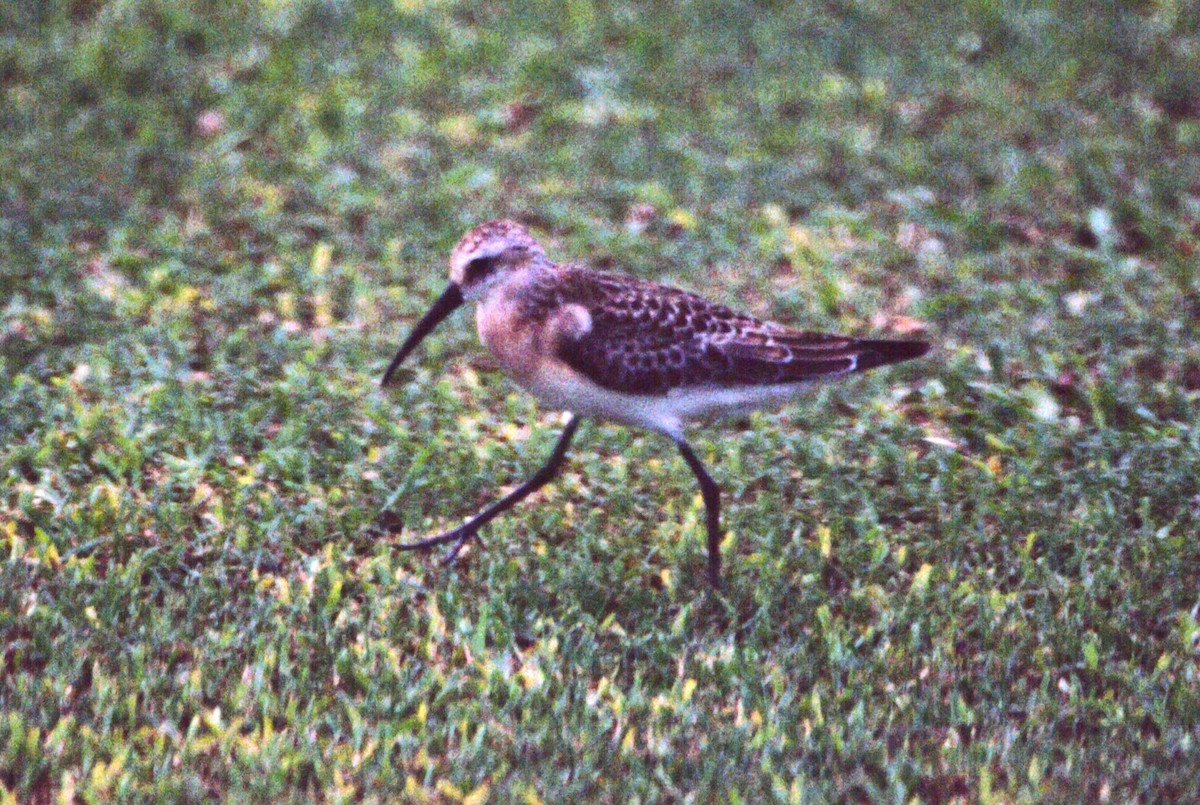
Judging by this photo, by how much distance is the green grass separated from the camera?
449 cm

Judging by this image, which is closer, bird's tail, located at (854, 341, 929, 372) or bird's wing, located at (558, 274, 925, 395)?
bird's wing, located at (558, 274, 925, 395)

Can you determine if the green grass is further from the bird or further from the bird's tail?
the bird's tail

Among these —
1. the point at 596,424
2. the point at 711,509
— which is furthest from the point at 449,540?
the point at 596,424

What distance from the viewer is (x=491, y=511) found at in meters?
5.36

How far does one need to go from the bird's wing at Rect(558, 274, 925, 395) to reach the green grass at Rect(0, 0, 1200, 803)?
2.00 feet

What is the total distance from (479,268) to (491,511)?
78 cm

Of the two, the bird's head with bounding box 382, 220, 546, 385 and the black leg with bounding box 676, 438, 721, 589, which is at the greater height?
the bird's head with bounding box 382, 220, 546, 385

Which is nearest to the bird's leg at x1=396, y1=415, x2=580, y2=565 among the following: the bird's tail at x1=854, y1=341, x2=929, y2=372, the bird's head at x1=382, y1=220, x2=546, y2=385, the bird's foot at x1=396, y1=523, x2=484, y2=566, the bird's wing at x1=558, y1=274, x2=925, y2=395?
the bird's foot at x1=396, y1=523, x2=484, y2=566

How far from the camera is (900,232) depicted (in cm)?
804

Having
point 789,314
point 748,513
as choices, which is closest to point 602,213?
point 789,314

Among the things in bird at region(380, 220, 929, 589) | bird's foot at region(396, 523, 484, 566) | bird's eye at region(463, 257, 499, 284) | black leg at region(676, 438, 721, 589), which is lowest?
bird's foot at region(396, 523, 484, 566)

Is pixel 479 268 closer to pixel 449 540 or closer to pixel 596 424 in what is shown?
pixel 449 540

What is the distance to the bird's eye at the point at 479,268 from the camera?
5117mm

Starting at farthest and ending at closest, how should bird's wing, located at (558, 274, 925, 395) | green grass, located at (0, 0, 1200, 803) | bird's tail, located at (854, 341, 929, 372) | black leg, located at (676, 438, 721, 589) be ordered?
1. bird's tail, located at (854, 341, 929, 372)
2. black leg, located at (676, 438, 721, 589)
3. bird's wing, located at (558, 274, 925, 395)
4. green grass, located at (0, 0, 1200, 803)
